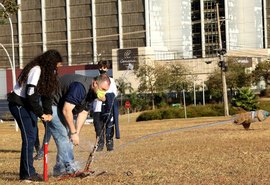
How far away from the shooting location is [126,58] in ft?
340

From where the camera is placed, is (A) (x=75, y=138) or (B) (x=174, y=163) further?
(B) (x=174, y=163)

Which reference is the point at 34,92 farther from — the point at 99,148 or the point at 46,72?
the point at 99,148

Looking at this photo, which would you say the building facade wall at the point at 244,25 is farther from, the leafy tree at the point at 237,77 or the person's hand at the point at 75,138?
the person's hand at the point at 75,138

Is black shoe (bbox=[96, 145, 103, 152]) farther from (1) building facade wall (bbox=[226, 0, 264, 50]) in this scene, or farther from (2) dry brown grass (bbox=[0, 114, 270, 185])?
(1) building facade wall (bbox=[226, 0, 264, 50])

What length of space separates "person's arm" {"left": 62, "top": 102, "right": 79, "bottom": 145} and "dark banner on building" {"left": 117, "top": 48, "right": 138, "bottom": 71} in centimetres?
9218

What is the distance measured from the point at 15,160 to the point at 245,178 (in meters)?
5.85

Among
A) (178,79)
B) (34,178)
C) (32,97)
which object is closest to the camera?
(32,97)

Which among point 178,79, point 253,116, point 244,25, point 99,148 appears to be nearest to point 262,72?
point 178,79

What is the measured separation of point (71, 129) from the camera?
9.42m

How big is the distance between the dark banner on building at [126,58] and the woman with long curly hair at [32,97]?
303 ft

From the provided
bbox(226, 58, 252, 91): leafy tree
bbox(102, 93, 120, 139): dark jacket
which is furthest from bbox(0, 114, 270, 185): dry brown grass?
bbox(226, 58, 252, 91): leafy tree

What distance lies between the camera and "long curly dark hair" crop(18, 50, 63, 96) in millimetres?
9125

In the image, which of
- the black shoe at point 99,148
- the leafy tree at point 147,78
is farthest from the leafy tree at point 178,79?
the black shoe at point 99,148

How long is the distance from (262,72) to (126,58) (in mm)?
22883
